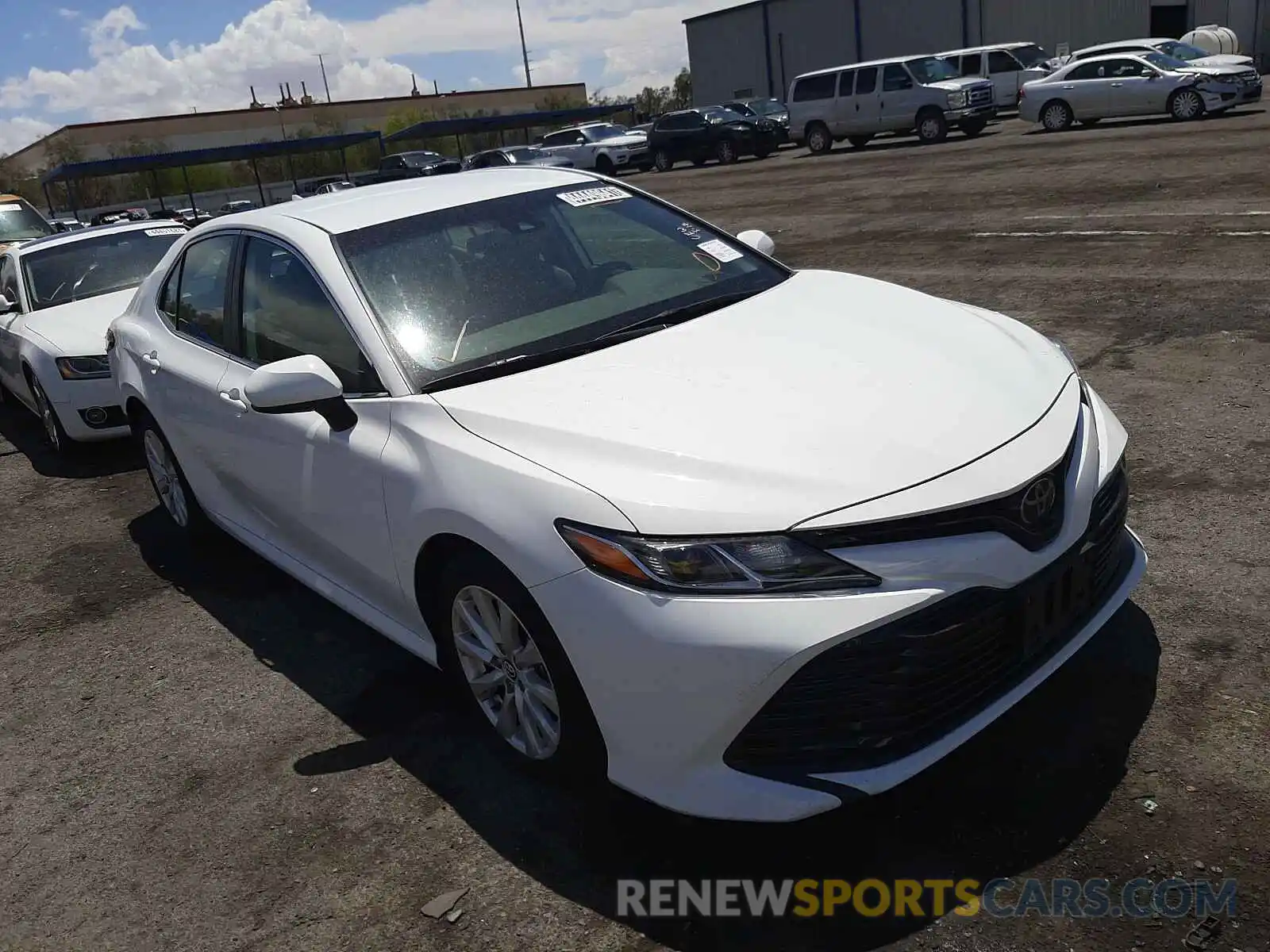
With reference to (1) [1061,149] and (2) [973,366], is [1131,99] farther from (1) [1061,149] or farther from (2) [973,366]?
(2) [973,366]

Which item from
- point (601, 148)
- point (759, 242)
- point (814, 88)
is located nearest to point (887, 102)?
point (814, 88)

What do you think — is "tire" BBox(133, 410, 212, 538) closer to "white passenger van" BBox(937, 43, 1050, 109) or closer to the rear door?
"white passenger van" BBox(937, 43, 1050, 109)

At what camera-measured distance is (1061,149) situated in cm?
1852

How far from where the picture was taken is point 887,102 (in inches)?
1037

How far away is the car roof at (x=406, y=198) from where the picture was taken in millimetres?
4043

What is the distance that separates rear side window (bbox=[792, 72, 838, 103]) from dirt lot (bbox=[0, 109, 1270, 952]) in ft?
76.1

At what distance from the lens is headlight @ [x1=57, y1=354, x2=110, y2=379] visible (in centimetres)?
732

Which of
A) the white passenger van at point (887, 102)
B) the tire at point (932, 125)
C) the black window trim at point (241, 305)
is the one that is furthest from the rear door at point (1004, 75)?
the black window trim at point (241, 305)

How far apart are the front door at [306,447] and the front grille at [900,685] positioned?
1410 mm

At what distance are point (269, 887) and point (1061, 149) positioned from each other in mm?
18756

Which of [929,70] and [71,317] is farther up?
[929,70]

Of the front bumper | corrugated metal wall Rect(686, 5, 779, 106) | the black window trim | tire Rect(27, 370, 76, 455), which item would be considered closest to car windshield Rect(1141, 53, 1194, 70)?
tire Rect(27, 370, 76, 455)

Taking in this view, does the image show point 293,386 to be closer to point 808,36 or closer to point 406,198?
point 406,198

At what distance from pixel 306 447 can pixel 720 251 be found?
177 cm
